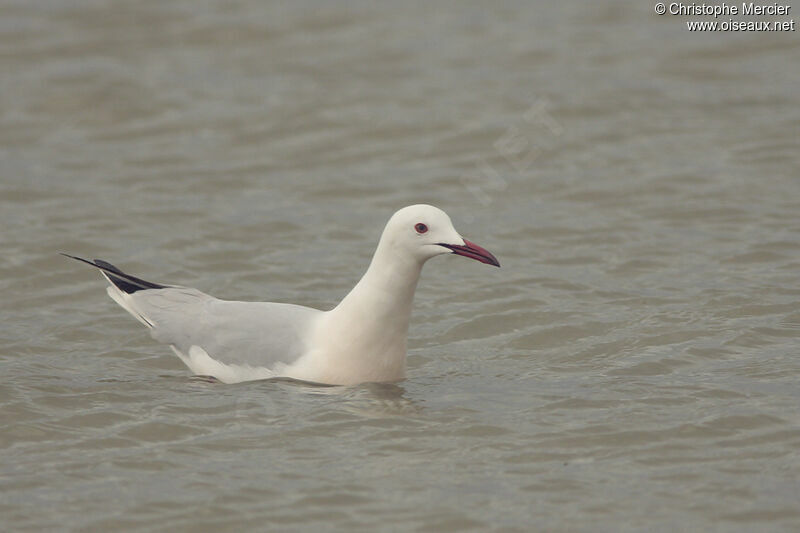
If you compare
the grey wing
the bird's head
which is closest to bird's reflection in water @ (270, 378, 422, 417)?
the grey wing

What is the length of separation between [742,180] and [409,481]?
6382 millimetres

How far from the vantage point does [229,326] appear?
780 cm

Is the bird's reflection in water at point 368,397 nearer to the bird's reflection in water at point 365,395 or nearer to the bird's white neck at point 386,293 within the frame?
the bird's reflection in water at point 365,395

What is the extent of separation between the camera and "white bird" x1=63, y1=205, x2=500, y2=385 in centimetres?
729

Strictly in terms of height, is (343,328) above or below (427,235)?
below

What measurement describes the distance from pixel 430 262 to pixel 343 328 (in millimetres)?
3335

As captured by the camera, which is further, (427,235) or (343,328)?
(343,328)

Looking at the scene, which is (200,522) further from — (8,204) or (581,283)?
(8,204)

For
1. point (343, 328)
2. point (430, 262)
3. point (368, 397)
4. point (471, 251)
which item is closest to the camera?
point (471, 251)

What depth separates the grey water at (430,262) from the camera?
20.5ft

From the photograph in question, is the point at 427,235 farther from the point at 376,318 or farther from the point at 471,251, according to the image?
the point at 376,318

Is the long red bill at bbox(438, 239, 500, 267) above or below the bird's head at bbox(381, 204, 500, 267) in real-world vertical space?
below

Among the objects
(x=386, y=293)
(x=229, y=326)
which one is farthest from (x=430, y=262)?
(x=386, y=293)

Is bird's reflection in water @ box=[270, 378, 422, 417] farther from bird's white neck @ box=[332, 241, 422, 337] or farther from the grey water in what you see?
bird's white neck @ box=[332, 241, 422, 337]
